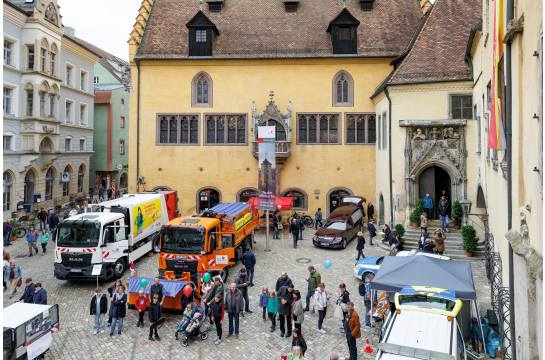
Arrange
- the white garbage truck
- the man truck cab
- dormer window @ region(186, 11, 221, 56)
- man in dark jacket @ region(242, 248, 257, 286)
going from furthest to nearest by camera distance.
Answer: dormer window @ region(186, 11, 221, 56), man in dark jacket @ region(242, 248, 257, 286), the white garbage truck, the man truck cab

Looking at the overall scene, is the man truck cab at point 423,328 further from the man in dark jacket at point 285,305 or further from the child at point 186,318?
the child at point 186,318

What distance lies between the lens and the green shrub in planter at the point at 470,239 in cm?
1759

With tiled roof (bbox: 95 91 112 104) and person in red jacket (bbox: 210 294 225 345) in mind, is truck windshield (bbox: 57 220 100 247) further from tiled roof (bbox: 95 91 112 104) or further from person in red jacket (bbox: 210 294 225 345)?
tiled roof (bbox: 95 91 112 104)

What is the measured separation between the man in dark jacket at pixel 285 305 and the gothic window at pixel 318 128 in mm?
17934

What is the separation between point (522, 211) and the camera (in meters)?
7.35

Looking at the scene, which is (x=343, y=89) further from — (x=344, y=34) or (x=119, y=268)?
(x=119, y=268)

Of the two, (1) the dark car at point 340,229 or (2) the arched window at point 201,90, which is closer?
(1) the dark car at point 340,229

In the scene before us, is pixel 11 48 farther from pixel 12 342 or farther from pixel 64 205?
pixel 12 342

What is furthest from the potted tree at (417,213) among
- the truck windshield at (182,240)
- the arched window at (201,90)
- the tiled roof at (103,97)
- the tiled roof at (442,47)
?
the tiled roof at (103,97)

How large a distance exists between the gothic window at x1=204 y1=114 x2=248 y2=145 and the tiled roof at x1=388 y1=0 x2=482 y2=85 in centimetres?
1061

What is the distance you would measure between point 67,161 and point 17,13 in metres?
11.9

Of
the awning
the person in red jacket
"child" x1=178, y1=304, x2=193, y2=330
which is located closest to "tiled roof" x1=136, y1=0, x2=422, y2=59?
the awning

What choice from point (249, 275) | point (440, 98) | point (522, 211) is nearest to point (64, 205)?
point (249, 275)

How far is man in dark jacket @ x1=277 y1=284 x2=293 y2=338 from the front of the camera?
35.2 feet
